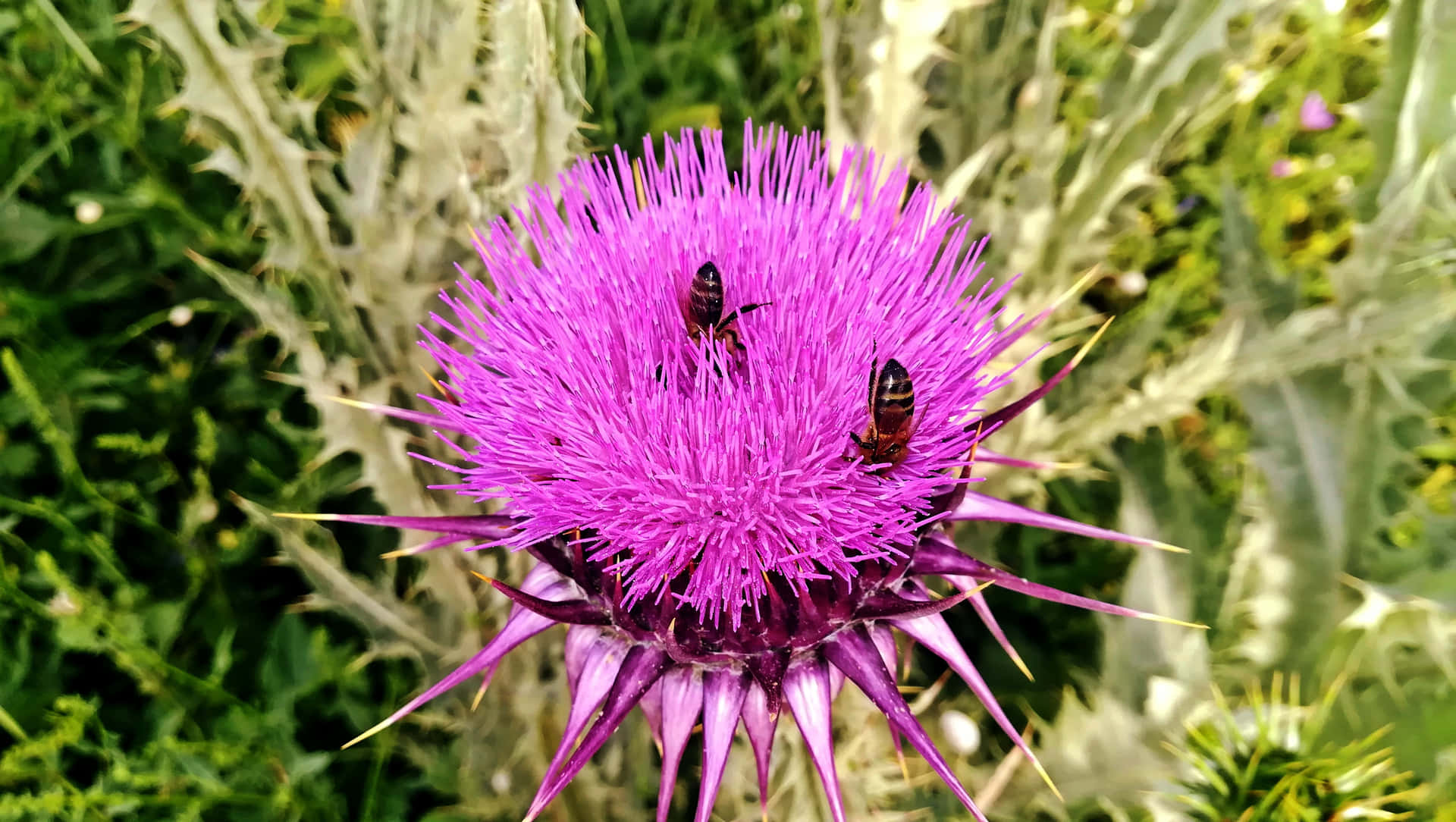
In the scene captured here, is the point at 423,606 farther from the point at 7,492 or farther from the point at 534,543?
the point at 7,492

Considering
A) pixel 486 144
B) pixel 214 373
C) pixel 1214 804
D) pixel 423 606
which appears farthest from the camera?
pixel 214 373

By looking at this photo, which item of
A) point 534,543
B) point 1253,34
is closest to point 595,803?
point 534,543

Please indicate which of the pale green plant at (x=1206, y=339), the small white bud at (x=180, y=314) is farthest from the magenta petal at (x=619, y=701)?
the small white bud at (x=180, y=314)

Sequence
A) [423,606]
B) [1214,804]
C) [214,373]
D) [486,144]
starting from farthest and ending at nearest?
1. [214,373]
2. [423,606]
3. [486,144]
4. [1214,804]

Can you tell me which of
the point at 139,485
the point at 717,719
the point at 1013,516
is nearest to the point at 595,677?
the point at 717,719

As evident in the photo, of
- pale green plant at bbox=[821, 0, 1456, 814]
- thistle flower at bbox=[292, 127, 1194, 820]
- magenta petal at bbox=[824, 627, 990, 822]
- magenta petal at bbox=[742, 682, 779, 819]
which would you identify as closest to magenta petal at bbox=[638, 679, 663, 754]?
thistle flower at bbox=[292, 127, 1194, 820]

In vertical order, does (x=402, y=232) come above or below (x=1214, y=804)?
above

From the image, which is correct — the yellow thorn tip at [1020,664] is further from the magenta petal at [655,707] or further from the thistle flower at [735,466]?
the magenta petal at [655,707]

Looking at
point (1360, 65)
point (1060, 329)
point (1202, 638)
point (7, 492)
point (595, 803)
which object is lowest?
point (595, 803)

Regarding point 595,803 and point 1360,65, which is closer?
point 595,803
